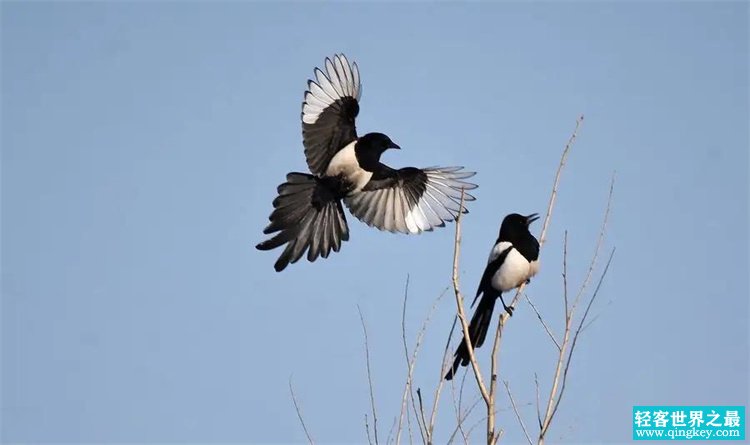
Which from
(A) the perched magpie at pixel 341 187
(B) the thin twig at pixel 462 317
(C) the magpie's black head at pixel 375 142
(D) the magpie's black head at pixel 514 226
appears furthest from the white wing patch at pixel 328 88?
(B) the thin twig at pixel 462 317

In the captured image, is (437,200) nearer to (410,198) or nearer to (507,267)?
(410,198)

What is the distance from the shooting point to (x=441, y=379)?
3.49m

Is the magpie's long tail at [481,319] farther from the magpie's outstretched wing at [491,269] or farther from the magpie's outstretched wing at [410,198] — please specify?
the magpie's outstretched wing at [410,198]

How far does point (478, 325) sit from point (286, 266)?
110cm

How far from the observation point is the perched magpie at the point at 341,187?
575cm

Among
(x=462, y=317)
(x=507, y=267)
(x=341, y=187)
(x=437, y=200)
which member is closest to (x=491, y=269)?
(x=507, y=267)

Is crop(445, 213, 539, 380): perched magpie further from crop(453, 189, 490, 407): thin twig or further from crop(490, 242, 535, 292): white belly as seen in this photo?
crop(453, 189, 490, 407): thin twig

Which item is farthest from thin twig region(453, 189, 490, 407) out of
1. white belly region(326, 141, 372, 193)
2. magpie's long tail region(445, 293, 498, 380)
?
white belly region(326, 141, 372, 193)

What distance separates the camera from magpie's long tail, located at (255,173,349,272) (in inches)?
223

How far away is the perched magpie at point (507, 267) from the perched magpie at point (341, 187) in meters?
0.33

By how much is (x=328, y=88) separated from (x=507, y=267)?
1.39 m

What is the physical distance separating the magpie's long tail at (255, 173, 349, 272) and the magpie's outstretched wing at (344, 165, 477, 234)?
12.8 inches

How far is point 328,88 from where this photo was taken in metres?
5.96

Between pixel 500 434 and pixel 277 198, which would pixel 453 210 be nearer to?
pixel 277 198
